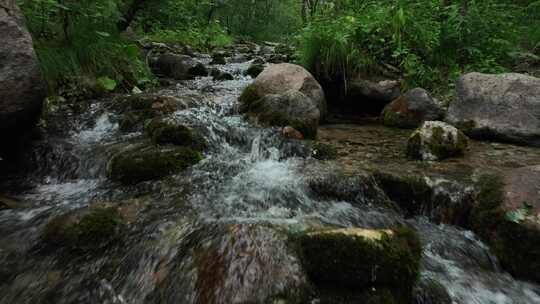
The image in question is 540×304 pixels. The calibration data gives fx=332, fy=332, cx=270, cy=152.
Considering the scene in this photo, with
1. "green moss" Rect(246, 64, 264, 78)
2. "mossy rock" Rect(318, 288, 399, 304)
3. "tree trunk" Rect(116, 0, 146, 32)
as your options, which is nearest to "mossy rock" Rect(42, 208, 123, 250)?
"mossy rock" Rect(318, 288, 399, 304)

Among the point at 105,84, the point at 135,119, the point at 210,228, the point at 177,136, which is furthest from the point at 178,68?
the point at 210,228

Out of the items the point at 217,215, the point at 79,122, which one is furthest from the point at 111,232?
the point at 79,122

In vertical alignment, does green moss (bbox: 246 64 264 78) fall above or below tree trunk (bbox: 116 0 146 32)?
below

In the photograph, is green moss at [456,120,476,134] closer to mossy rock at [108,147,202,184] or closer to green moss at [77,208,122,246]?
mossy rock at [108,147,202,184]

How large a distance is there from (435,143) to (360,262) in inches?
102

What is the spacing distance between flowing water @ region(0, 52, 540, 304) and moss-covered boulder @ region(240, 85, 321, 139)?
11.2 inches

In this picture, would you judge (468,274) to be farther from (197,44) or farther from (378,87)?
(197,44)

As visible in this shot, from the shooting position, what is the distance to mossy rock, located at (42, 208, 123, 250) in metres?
2.68

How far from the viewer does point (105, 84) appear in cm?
655

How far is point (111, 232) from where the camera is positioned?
279 cm

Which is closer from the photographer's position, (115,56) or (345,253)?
(345,253)

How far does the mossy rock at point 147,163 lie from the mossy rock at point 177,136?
10.9 inches

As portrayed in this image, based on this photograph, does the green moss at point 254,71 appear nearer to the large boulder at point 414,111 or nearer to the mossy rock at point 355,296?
the large boulder at point 414,111

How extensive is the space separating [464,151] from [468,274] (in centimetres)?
207
